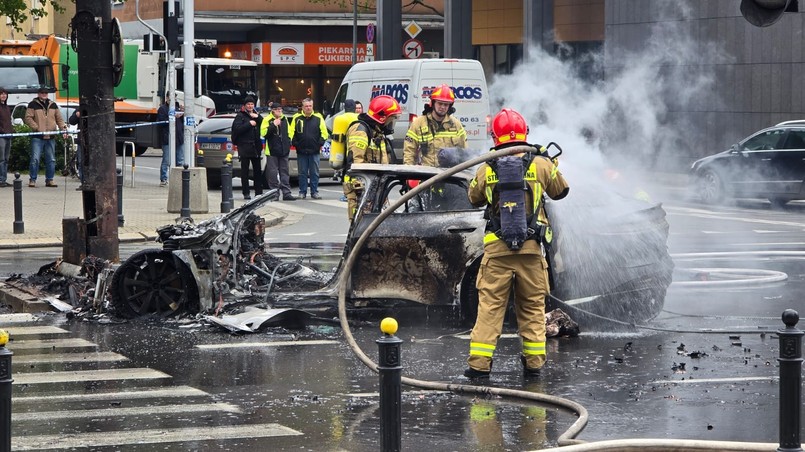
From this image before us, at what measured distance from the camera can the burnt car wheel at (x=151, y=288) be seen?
11430 millimetres

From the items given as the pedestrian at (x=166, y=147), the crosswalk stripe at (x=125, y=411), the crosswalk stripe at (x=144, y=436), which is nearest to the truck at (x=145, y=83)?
the pedestrian at (x=166, y=147)

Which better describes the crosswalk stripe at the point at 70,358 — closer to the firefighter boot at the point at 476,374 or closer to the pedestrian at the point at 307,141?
the firefighter boot at the point at 476,374

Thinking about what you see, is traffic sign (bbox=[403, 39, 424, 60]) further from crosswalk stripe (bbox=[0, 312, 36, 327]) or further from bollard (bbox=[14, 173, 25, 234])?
crosswalk stripe (bbox=[0, 312, 36, 327])

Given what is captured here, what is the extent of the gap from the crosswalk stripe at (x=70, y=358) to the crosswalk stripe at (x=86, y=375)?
1.43 feet

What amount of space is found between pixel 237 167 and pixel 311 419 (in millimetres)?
19448

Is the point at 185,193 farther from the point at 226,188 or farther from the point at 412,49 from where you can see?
the point at 412,49

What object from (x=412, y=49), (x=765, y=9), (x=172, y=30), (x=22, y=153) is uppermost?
(x=412, y=49)

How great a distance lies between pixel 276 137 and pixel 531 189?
618 inches

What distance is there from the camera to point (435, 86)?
2556cm

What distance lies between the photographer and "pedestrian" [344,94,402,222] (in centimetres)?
1387

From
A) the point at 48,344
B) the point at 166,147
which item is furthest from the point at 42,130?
the point at 48,344

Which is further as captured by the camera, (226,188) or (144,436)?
(226,188)

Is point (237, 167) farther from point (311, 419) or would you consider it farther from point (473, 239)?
point (311, 419)

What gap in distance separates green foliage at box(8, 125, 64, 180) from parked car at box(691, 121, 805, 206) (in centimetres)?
1337
